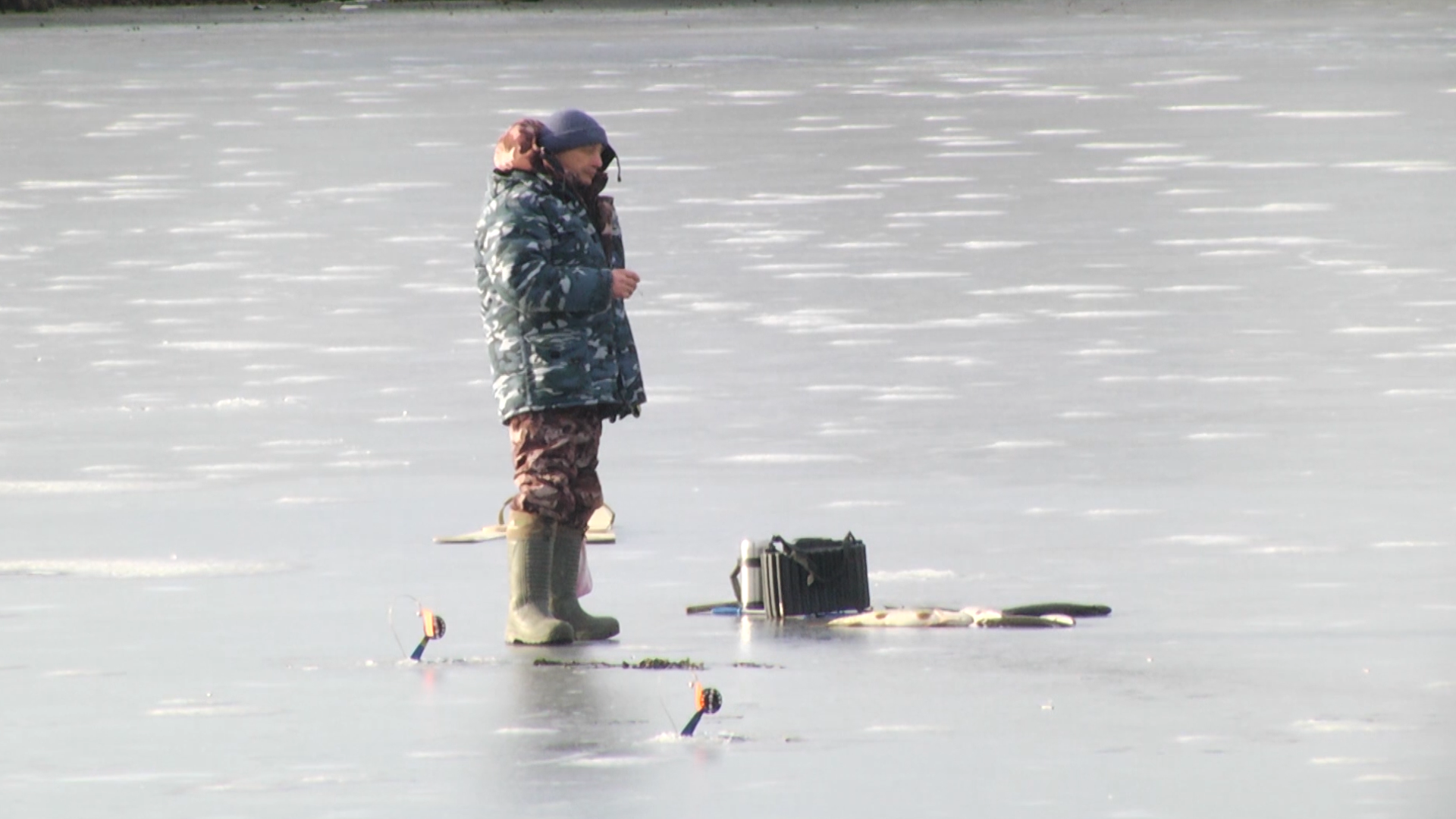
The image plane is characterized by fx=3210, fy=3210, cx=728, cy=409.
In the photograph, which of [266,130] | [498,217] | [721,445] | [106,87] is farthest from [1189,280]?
[106,87]

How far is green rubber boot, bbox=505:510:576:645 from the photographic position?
890cm

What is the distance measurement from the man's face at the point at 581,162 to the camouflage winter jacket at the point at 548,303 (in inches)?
2.1

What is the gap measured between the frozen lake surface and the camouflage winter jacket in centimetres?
73

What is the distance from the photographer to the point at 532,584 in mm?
8992

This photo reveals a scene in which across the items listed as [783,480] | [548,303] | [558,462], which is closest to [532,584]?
[558,462]

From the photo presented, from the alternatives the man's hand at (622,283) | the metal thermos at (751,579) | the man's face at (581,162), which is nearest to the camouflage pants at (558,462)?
the man's hand at (622,283)

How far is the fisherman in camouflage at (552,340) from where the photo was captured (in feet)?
28.9

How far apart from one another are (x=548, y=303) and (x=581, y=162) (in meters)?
0.43

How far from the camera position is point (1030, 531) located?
1074 cm

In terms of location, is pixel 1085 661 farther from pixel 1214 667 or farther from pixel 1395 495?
pixel 1395 495

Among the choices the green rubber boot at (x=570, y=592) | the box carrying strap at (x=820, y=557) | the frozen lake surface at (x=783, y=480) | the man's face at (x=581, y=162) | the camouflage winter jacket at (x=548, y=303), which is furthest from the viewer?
the box carrying strap at (x=820, y=557)

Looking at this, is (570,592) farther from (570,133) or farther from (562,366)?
(570,133)

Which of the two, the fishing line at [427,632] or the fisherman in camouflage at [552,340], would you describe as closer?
the fishing line at [427,632]

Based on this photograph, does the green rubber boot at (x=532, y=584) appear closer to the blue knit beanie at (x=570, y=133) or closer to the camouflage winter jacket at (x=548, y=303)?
the camouflage winter jacket at (x=548, y=303)
